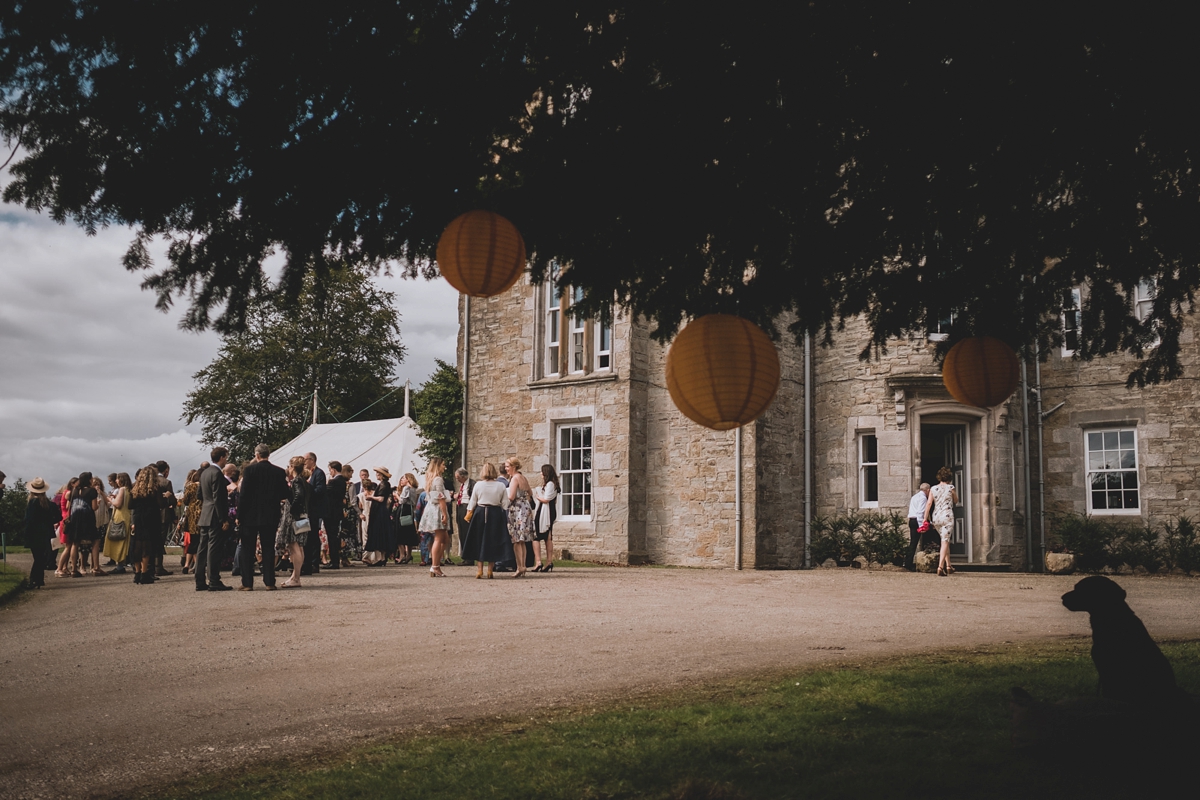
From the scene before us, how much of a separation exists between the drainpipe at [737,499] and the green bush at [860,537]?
1.50 meters

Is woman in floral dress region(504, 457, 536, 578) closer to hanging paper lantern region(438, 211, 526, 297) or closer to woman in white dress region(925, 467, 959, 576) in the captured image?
woman in white dress region(925, 467, 959, 576)

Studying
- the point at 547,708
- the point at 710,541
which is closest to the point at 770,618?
the point at 547,708

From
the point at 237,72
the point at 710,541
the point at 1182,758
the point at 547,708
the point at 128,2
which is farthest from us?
the point at 710,541

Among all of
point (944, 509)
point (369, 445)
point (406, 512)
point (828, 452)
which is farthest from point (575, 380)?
point (944, 509)

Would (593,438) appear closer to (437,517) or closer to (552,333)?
(552,333)

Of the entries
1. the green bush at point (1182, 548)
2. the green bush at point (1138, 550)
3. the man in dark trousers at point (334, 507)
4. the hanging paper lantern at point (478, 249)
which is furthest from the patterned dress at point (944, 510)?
the hanging paper lantern at point (478, 249)

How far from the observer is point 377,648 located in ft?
25.6

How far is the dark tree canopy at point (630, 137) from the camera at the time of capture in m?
3.49

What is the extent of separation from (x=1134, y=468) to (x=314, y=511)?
50.1 feet

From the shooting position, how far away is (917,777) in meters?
4.23

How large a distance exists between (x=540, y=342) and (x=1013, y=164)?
1675 centimetres

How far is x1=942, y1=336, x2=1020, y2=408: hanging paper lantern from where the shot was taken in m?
5.50

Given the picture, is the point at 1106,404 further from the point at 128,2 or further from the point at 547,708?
the point at 128,2

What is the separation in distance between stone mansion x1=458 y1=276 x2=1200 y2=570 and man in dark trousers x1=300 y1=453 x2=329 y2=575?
5.71 m
